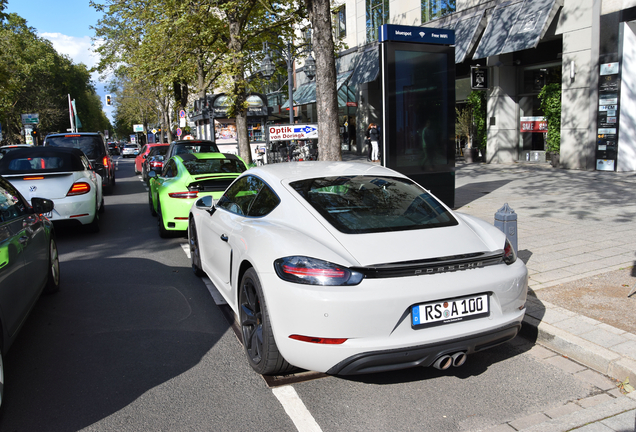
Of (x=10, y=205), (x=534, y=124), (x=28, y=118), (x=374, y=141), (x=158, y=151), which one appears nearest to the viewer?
(x=10, y=205)

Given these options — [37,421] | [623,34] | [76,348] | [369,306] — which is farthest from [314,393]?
[623,34]

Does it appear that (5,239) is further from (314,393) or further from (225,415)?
(314,393)

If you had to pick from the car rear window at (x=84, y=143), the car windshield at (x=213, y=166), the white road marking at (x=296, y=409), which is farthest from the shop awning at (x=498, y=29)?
the white road marking at (x=296, y=409)

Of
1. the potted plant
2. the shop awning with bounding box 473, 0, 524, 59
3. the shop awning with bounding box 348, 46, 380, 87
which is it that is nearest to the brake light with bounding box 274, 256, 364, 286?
the potted plant

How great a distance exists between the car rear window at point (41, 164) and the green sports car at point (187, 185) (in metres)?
1.74

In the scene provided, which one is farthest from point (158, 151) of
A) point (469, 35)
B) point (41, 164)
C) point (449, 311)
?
point (449, 311)

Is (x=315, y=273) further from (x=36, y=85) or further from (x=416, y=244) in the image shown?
(x=36, y=85)

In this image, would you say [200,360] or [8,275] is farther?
[200,360]

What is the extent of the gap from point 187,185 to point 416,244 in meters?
5.73

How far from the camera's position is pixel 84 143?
56.6 ft

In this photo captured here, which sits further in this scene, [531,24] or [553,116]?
[553,116]

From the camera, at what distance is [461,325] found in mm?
3254

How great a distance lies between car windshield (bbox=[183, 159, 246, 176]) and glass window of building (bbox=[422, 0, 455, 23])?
16.5 metres

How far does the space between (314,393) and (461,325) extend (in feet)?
3.47
